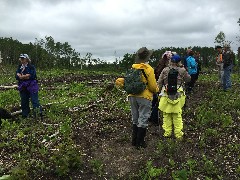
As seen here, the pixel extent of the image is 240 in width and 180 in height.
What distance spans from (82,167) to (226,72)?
10.6 m

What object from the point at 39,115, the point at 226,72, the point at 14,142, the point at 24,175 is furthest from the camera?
the point at 226,72

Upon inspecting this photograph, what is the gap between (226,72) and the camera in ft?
54.4

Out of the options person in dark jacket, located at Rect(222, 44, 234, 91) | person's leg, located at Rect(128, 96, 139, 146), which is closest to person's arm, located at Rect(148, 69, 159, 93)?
person's leg, located at Rect(128, 96, 139, 146)

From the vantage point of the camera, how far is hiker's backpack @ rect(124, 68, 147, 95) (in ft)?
27.2

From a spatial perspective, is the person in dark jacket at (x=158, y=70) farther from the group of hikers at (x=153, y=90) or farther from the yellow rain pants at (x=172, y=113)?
the yellow rain pants at (x=172, y=113)

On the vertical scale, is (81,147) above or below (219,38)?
below

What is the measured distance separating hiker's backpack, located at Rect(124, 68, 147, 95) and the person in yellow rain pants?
114cm

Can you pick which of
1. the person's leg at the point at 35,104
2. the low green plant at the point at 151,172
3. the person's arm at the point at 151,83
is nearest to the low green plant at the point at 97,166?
the low green plant at the point at 151,172

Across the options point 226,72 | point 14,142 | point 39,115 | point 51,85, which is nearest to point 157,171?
point 14,142

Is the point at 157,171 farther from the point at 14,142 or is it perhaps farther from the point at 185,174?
the point at 14,142

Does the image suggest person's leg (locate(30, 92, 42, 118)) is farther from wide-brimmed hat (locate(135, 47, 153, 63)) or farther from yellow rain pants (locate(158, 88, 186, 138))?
wide-brimmed hat (locate(135, 47, 153, 63))

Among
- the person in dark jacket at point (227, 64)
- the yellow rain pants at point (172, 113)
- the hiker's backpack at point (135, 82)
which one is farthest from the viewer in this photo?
the person in dark jacket at point (227, 64)

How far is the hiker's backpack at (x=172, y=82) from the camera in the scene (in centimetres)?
928

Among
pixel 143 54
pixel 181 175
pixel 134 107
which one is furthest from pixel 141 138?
pixel 143 54
